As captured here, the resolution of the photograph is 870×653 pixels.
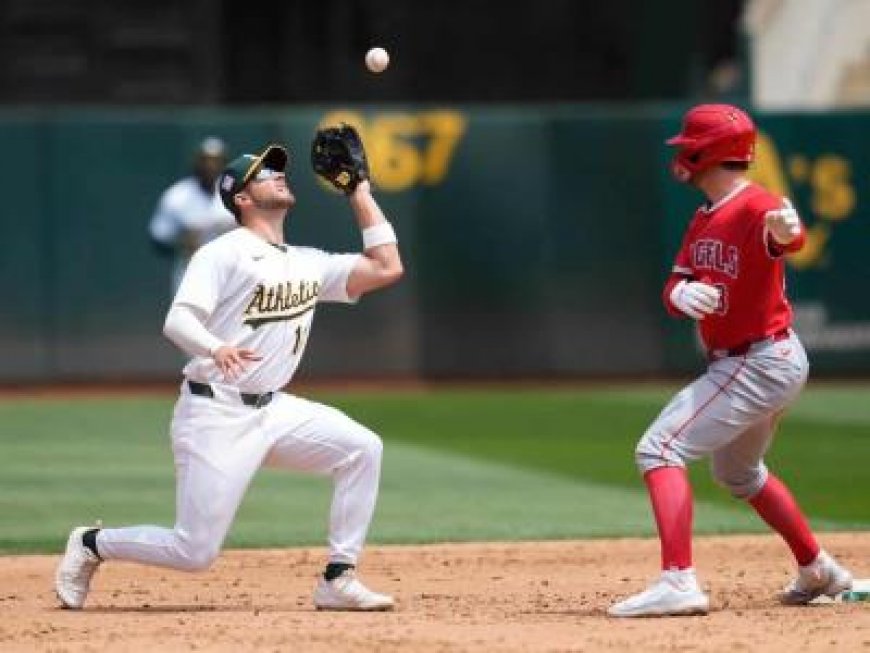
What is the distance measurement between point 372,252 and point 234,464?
3.07 feet

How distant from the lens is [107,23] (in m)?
22.6

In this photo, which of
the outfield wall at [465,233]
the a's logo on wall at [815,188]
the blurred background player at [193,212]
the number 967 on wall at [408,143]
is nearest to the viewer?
the blurred background player at [193,212]

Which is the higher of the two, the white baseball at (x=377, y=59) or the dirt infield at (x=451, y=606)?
the white baseball at (x=377, y=59)

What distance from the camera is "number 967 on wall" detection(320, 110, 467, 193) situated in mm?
19469

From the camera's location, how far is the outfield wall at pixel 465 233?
19.2m

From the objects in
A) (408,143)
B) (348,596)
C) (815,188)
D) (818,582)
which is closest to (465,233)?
(408,143)

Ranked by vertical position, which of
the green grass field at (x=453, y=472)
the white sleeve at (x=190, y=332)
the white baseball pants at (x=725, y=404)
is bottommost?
the green grass field at (x=453, y=472)

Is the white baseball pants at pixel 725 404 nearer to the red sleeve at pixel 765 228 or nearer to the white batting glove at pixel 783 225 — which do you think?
the red sleeve at pixel 765 228

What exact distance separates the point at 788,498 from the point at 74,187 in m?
12.2

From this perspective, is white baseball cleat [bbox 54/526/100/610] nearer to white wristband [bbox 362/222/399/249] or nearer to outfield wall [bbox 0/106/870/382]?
white wristband [bbox 362/222/399/249]

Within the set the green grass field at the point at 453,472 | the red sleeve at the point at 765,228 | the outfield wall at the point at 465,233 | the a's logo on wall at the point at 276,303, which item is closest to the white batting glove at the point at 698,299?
the red sleeve at the point at 765,228

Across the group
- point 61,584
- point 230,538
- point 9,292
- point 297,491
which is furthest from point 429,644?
point 9,292

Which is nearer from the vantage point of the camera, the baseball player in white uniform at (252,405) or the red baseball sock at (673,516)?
the red baseball sock at (673,516)

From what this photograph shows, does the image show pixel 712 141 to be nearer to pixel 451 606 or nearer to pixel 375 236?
pixel 375 236
